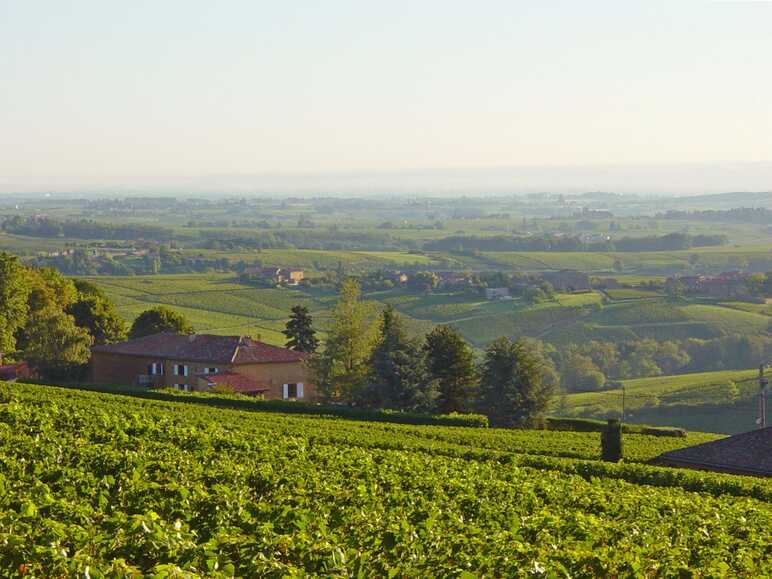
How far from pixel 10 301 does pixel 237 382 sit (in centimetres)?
1501

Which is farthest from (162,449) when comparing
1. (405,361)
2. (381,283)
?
(381,283)

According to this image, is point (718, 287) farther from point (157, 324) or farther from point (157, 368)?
point (157, 368)

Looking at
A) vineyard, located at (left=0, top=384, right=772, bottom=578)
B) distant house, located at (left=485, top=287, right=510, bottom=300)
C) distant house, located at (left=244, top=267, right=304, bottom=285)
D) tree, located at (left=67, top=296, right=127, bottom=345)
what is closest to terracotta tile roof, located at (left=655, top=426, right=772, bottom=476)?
vineyard, located at (left=0, top=384, right=772, bottom=578)

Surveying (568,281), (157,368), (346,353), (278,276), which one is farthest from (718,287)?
(157,368)

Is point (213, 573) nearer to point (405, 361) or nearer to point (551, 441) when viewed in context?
point (551, 441)

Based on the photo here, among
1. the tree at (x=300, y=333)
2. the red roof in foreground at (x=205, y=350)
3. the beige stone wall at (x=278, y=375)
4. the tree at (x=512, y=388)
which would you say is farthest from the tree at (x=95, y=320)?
the tree at (x=512, y=388)

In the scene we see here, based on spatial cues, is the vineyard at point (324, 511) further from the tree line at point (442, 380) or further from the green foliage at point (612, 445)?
the tree line at point (442, 380)

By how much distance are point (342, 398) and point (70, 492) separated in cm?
4293

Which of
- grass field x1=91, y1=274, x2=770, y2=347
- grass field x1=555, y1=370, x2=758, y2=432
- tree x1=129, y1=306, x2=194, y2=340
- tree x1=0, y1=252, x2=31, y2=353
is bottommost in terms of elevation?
grass field x1=555, y1=370, x2=758, y2=432

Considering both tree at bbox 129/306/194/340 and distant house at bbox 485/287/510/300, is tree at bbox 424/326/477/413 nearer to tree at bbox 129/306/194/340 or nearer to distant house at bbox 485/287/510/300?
tree at bbox 129/306/194/340

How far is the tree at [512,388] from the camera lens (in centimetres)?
5294

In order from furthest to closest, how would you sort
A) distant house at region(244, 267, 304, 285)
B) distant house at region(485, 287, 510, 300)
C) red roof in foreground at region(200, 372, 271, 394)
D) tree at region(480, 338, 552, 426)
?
distant house at region(244, 267, 304, 285)
distant house at region(485, 287, 510, 300)
red roof in foreground at region(200, 372, 271, 394)
tree at region(480, 338, 552, 426)

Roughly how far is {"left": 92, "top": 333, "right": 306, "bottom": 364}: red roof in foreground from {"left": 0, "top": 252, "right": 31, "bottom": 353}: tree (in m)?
4.92

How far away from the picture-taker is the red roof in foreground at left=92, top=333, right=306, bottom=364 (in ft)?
190
